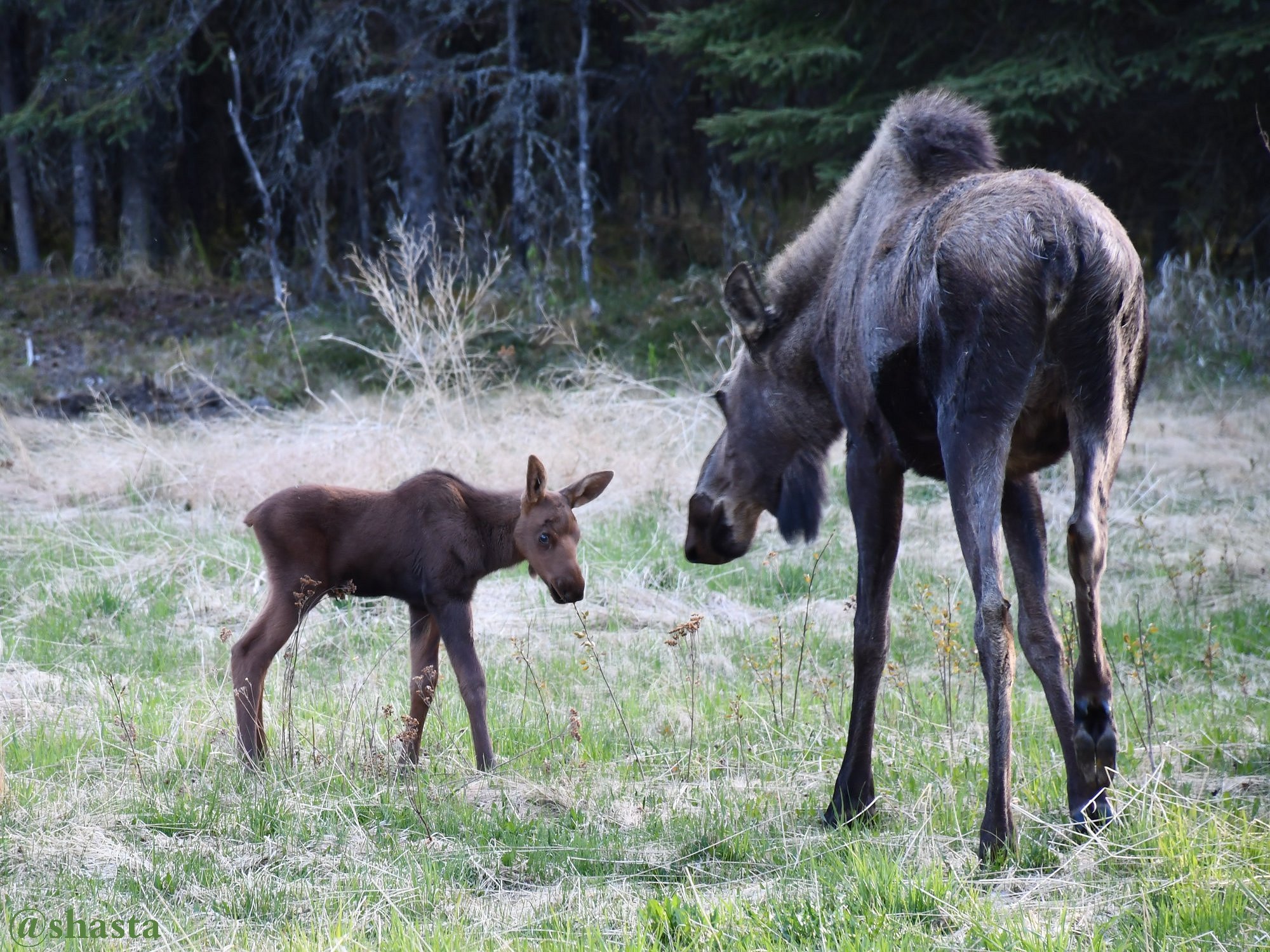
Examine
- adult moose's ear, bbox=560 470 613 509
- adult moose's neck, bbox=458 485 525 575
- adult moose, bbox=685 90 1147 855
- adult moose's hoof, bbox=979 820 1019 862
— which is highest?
adult moose, bbox=685 90 1147 855

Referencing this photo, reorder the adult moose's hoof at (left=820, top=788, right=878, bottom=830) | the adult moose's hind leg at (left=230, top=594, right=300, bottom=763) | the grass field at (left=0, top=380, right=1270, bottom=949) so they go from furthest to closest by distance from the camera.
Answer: the adult moose's hind leg at (left=230, top=594, right=300, bottom=763) → the adult moose's hoof at (left=820, top=788, right=878, bottom=830) → the grass field at (left=0, top=380, right=1270, bottom=949)

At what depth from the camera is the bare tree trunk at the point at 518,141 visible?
16.6 meters

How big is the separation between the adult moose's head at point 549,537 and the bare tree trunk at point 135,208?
58.0ft

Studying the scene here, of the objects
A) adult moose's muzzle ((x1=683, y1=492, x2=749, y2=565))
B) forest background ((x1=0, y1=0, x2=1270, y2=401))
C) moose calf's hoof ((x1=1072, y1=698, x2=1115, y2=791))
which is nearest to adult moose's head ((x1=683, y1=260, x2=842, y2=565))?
adult moose's muzzle ((x1=683, y1=492, x2=749, y2=565))

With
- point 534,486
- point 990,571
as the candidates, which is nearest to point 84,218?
point 534,486

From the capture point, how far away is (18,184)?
20766 mm

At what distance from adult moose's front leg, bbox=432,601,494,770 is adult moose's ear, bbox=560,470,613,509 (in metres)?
0.63

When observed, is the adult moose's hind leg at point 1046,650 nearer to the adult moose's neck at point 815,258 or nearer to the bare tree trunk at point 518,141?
the adult moose's neck at point 815,258

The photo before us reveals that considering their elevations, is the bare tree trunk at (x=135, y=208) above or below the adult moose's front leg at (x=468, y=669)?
above

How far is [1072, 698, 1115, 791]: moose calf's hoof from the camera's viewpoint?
3.65 m

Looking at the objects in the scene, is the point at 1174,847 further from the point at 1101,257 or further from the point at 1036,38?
the point at 1036,38

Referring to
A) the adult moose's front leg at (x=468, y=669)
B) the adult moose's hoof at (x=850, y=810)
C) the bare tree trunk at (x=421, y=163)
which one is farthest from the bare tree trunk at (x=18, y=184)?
the adult moose's hoof at (x=850, y=810)

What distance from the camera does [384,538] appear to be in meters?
5.02

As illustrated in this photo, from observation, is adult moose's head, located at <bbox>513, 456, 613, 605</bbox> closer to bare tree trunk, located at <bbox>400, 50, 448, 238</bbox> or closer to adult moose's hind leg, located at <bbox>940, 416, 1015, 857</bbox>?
adult moose's hind leg, located at <bbox>940, 416, 1015, 857</bbox>
